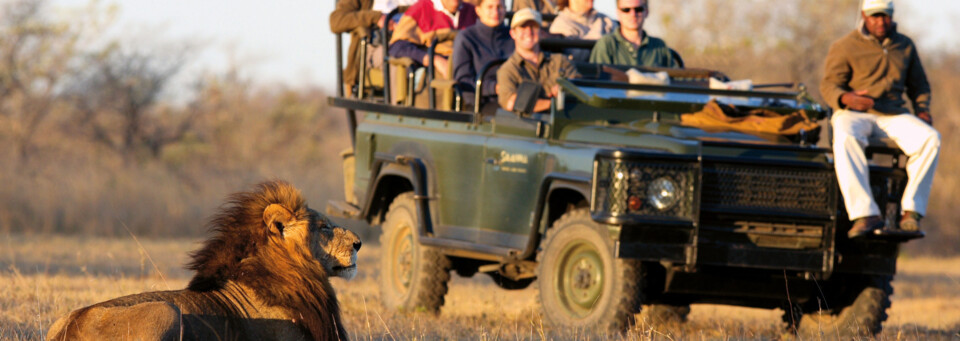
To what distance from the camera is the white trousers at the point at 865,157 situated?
29.4 ft

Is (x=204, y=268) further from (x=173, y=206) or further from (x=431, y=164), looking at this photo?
(x=173, y=206)

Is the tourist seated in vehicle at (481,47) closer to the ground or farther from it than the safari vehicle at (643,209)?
farther from it

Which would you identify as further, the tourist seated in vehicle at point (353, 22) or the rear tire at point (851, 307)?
the tourist seated in vehicle at point (353, 22)

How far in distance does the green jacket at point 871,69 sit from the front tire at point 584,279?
196 cm

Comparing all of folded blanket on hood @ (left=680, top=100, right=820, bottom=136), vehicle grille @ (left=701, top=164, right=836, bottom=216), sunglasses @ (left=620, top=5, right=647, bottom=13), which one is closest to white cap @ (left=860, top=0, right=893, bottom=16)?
folded blanket on hood @ (left=680, top=100, right=820, bottom=136)

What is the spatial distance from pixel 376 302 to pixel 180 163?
19.5 m

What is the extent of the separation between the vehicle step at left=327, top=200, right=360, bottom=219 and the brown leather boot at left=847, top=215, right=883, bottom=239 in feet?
15.0

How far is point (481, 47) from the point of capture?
11.3m

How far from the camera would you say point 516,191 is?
9.99 meters

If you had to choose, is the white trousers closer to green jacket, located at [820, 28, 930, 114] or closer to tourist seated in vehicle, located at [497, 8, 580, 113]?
green jacket, located at [820, 28, 930, 114]

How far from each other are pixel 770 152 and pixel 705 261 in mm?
811

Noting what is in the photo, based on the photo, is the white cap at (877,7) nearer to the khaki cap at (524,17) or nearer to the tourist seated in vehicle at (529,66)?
the tourist seated in vehicle at (529,66)

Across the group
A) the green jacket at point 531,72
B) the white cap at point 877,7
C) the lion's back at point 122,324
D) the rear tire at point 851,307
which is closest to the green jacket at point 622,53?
the green jacket at point 531,72

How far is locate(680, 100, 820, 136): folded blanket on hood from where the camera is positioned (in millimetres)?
9562
